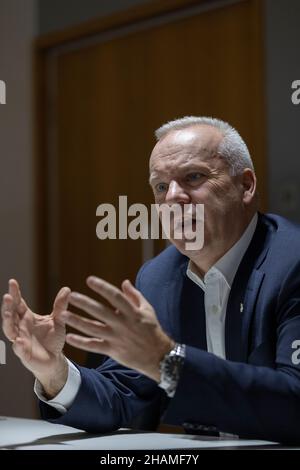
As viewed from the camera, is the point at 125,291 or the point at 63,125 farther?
the point at 63,125

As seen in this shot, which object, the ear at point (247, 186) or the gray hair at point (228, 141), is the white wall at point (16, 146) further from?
the ear at point (247, 186)

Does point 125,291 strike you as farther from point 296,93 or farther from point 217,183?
point 296,93

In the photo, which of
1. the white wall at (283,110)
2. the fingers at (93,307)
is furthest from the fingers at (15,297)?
the white wall at (283,110)

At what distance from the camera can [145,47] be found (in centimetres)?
138

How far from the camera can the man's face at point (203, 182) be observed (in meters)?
1.10

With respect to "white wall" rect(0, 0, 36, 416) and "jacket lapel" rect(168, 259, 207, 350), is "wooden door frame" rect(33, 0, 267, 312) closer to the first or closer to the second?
"white wall" rect(0, 0, 36, 416)

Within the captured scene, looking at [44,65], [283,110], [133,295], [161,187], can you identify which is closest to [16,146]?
[44,65]

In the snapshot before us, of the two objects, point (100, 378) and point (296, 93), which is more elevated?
point (296, 93)

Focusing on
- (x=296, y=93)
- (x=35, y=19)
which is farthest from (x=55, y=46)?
(x=296, y=93)

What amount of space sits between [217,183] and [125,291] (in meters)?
0.32

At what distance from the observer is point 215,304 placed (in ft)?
3.68

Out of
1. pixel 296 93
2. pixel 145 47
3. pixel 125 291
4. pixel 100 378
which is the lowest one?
pixel 100 378

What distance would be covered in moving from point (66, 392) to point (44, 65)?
68cm

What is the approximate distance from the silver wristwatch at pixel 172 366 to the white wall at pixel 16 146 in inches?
21.2
